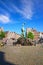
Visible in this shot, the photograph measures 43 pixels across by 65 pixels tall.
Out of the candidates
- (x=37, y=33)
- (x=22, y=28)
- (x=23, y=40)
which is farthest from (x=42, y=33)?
(x=23, y=40)

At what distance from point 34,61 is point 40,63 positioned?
54 centimetres

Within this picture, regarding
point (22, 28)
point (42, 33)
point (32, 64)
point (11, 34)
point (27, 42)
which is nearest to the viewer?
point (32, 64)

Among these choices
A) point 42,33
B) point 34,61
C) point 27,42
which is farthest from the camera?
point 42,33

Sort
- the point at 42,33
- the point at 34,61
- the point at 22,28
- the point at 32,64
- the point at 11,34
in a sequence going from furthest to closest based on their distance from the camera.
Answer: the point at 42,33, the point at 11,34, the point at 22,28, the point at 34,61, the point at 32,64

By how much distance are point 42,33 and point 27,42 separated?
92.2 meters

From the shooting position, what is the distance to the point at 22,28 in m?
35.0

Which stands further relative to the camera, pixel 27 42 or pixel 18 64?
pixel 27 42

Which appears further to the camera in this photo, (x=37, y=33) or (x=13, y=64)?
(x=37, y=33)

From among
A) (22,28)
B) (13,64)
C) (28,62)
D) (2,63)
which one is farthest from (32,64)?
(22,28)

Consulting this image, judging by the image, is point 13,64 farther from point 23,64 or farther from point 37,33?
point 37,33

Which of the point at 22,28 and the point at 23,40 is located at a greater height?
the point at 22,28

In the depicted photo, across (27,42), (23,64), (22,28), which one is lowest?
(23,64)

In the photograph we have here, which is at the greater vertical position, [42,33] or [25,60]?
[42,33]

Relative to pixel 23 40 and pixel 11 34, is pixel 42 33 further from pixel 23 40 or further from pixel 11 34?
pixel 23 40
